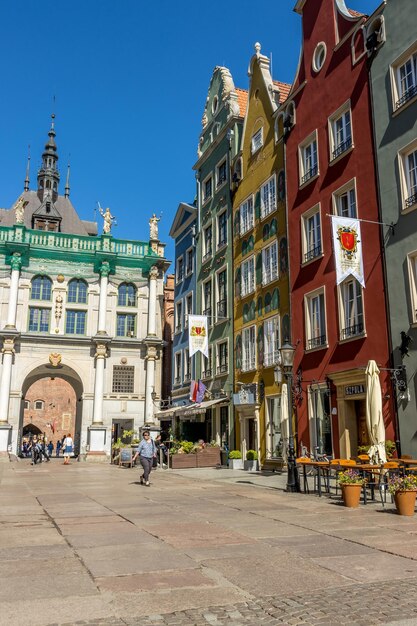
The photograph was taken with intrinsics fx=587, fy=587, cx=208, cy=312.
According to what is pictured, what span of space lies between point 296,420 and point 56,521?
1363 centimetres

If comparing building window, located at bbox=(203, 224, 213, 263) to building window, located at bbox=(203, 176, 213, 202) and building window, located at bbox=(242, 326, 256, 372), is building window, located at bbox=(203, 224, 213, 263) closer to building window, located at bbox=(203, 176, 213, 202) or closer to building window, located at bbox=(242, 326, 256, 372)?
building window, located at bbox=(203, 176, 213, 202)

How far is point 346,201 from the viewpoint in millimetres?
21000

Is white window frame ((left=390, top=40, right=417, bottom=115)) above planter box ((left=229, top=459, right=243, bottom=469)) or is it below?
above

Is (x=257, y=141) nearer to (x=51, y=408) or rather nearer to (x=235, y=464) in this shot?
(x=235, y=464)

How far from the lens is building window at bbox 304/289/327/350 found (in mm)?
21625

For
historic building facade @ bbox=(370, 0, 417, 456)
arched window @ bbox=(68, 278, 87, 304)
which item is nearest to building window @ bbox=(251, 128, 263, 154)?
historic building facade @ bbox=(370, 0, 417, 456)

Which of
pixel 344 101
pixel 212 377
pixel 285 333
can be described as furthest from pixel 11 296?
pixel 344 101

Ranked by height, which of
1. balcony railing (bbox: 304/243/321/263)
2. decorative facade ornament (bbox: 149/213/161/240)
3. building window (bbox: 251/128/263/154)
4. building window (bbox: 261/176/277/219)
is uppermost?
decorative facade ornament (bbox: 149/213/161/240)

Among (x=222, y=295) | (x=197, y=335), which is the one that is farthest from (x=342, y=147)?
(x=222, y=295)

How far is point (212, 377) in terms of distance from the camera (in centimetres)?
3200

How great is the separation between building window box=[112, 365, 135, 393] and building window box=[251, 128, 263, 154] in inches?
869

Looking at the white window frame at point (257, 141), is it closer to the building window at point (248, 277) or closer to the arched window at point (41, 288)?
the building window at point (248, 277)

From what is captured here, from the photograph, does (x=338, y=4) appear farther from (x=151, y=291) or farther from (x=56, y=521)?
(x=151, y=291)

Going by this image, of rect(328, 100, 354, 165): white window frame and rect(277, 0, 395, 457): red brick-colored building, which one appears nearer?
rect(277, 0, 395, 457): red brick-colored building
